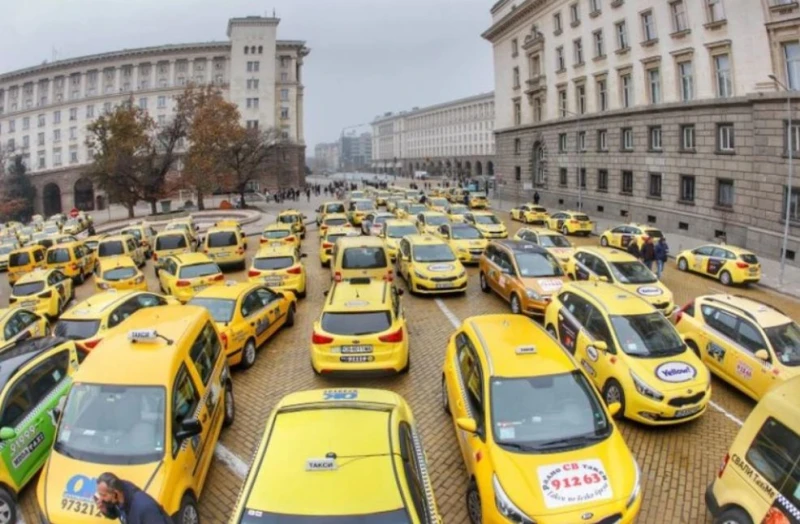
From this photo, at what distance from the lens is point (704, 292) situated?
61.3 ft

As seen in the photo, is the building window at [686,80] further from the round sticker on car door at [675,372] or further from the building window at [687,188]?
the round sticker on car door at [675,372]

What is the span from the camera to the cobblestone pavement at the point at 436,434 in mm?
6846

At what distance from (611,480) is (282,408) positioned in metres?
3.52

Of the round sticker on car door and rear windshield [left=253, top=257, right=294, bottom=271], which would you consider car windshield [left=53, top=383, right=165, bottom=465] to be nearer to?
the round sticker on car door

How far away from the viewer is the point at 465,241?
22109 millimetres

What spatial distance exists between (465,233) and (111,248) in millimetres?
14667

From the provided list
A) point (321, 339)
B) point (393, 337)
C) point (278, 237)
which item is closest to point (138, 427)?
point (321, 339)

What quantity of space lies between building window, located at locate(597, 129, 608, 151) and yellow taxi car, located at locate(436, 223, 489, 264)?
73.9 feet

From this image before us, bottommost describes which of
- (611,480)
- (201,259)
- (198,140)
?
(611,480)

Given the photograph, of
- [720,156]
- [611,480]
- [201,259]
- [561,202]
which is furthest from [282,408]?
[561,202]

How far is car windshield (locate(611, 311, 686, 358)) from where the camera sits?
9.13 m

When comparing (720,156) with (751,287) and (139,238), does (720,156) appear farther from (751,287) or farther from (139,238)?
(139,238)

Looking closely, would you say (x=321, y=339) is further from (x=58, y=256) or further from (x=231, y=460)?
(x=58, y=256)

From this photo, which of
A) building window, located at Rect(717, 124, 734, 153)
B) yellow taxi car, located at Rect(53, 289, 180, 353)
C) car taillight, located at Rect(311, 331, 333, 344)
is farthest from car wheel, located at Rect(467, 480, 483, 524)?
building window, located at Rect(717, 124, 734, 153)
